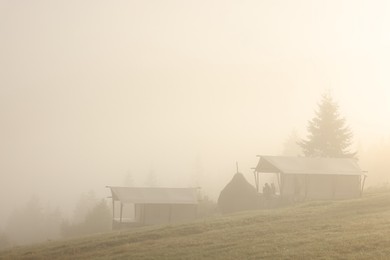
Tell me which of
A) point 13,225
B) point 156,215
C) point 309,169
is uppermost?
point 309,169

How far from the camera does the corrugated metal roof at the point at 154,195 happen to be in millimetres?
66062

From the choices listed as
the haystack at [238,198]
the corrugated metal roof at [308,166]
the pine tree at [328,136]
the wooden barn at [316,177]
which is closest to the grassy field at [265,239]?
the wooden barn at [316,177]

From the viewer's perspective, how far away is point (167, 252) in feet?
114

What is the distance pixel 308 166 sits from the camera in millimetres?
66188

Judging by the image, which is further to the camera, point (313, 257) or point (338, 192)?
point (338, 192)

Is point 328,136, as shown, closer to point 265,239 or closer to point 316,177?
point 316,177

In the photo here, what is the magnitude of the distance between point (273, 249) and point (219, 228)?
11.4m

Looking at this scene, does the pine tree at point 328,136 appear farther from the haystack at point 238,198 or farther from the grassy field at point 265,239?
the grassy field at point 265,239

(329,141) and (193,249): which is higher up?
(329,141)

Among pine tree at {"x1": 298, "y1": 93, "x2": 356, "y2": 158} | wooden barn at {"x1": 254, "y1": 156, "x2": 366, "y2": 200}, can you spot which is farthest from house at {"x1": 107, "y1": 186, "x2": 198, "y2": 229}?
pine tree at {"x1": 298, "y1": 93, "x2": 356, "y2": 158}

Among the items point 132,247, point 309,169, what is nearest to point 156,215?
point 309,169

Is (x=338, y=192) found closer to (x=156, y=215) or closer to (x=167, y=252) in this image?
(x=156, y=215)

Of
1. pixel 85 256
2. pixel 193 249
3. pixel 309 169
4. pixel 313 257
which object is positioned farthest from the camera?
pixel 309 169

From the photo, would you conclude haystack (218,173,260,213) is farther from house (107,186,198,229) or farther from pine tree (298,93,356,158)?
pine tree (298,93,356,158)
